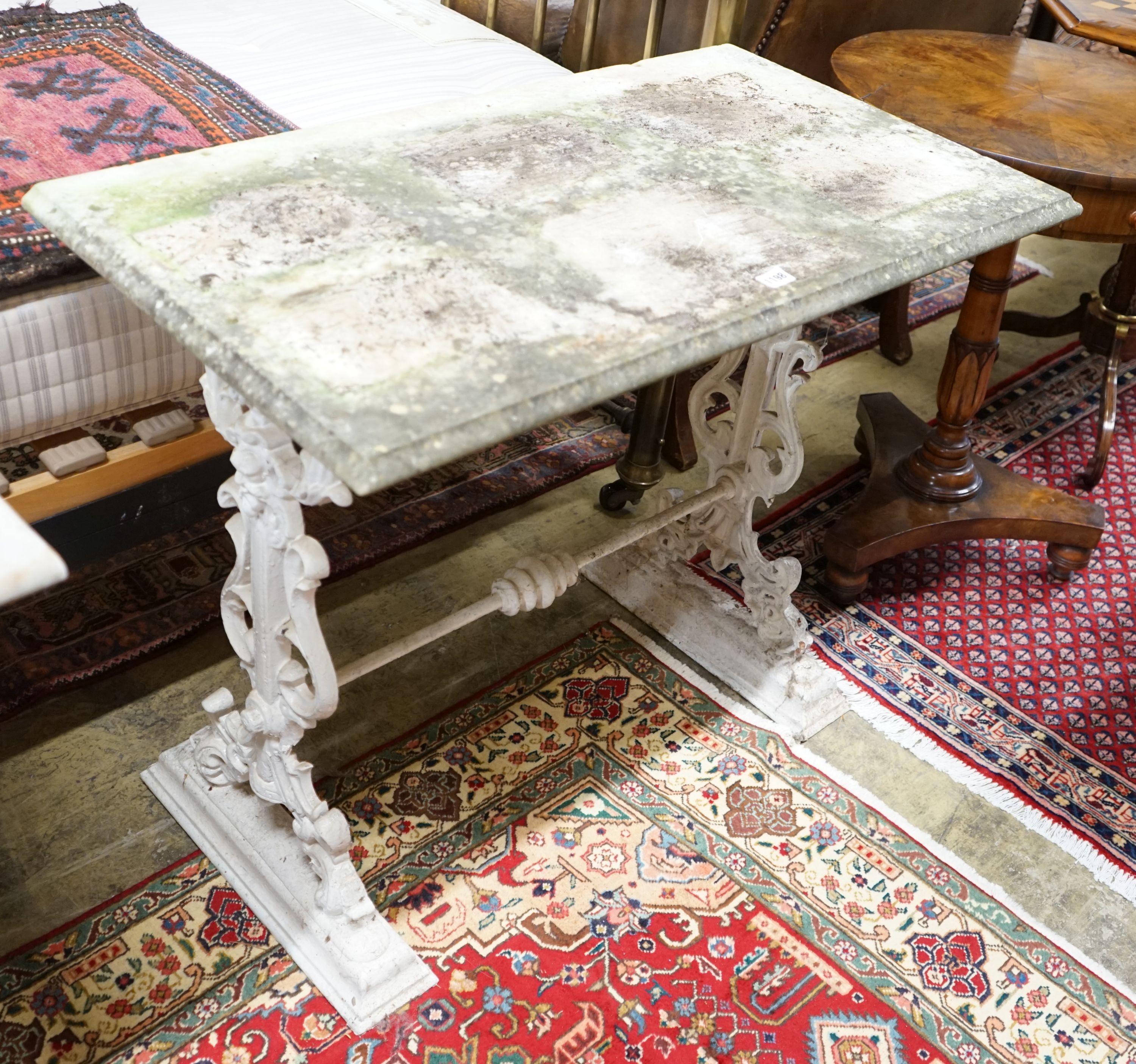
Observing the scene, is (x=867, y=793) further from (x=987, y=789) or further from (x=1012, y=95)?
(x=1012, y=95)

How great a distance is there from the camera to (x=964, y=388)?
2.09 m

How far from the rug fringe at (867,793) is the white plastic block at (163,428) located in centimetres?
78

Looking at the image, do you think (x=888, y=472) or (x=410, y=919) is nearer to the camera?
(x=410, y=919)

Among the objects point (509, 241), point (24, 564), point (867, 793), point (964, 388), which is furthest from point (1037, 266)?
point (24, 564)

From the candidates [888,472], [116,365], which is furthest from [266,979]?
[888,472]

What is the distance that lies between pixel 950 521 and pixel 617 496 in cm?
61

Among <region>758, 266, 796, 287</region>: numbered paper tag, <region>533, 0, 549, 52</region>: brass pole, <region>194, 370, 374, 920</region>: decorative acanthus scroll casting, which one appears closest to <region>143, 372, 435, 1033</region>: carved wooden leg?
<region>194, 370, 374, 920</region>: decorative acanthus scroll casting

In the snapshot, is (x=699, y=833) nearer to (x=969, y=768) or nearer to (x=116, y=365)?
(x=969, y=768)

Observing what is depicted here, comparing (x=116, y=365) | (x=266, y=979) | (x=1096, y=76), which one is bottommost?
(x=266, y=979)

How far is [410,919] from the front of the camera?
1574 mm

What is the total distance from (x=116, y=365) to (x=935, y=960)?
1.34 metres

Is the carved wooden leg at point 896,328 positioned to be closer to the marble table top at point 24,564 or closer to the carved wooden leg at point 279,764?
the carved wooden leg at point 279,764

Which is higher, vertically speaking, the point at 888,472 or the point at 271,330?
the point at 271,330

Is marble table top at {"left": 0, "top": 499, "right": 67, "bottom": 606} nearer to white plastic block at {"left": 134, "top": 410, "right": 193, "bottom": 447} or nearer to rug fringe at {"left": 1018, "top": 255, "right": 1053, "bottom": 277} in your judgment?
white plastic block at {"left": 134, "top": 410, "right": 193, "bottom": 447}
